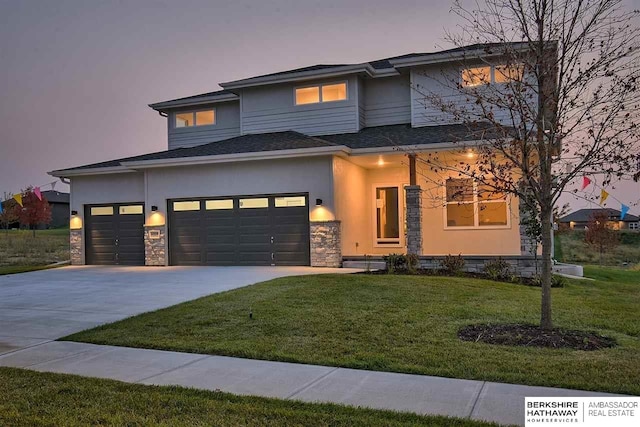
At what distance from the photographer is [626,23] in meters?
6.33

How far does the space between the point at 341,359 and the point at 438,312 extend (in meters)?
Result: 2.98

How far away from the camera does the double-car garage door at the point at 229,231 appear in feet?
51.2

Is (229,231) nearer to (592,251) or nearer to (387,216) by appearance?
(387,216)

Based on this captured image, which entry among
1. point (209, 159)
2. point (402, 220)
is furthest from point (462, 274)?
point (209, 159)

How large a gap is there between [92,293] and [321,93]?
10.4m

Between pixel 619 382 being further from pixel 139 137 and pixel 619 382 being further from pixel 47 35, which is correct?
pixel 139 137

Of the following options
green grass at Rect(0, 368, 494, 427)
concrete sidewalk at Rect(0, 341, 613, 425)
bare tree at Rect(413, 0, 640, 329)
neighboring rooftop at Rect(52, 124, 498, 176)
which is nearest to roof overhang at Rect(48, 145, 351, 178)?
neighboring rooftop at Rect(52, 124, 498, 176)

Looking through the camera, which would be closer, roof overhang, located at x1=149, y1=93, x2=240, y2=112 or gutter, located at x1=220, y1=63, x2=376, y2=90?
gutter, located at x1=220, y1=63, x2=376, y2=90

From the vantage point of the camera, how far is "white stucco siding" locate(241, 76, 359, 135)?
1734 centimetres

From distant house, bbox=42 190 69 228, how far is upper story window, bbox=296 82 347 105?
4667 centimetres

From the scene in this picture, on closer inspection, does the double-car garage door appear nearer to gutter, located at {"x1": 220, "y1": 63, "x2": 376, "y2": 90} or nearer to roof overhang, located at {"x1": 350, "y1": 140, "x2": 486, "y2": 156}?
roof overhang, located at {"x1": 350, "y1": 140, "x2": 486, "y2": 156}

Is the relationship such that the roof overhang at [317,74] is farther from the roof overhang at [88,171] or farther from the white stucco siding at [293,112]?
the roof overhang at [88,171]

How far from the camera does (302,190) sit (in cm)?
1535

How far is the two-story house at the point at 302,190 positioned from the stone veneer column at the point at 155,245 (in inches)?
1.3
